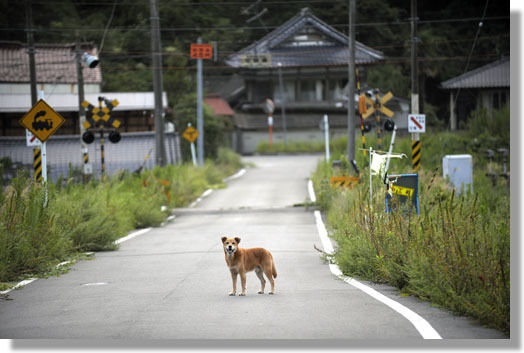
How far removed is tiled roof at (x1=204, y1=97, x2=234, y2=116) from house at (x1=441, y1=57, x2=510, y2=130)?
37.3 meters

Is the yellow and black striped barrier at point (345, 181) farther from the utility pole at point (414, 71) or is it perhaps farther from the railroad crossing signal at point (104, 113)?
the railroad crossing signal at point (104, 113)

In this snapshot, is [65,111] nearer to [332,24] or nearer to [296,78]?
[296,78]

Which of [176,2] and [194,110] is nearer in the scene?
[176,2]

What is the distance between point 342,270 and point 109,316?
433cm

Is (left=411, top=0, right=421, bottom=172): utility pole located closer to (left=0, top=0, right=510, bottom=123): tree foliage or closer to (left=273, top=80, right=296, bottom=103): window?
(left=0, top=0, right=510, bottom=123): tree foliage

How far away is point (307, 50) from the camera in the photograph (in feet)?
91.8

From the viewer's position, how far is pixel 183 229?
760 inches

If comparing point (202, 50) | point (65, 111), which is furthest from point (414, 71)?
point (65, 111)

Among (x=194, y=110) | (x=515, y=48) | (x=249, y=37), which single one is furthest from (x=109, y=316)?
(x=194, y=110)

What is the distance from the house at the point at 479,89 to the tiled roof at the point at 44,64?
15.6m

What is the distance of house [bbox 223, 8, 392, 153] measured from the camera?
24.4 metres

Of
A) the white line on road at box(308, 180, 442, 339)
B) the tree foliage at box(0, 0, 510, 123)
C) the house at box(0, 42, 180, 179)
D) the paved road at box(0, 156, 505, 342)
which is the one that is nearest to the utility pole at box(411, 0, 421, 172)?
the tree foliage at box(0, 0, 510, 123)

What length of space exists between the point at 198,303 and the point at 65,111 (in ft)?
117

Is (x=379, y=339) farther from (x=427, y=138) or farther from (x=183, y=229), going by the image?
(x=427, y=138)
